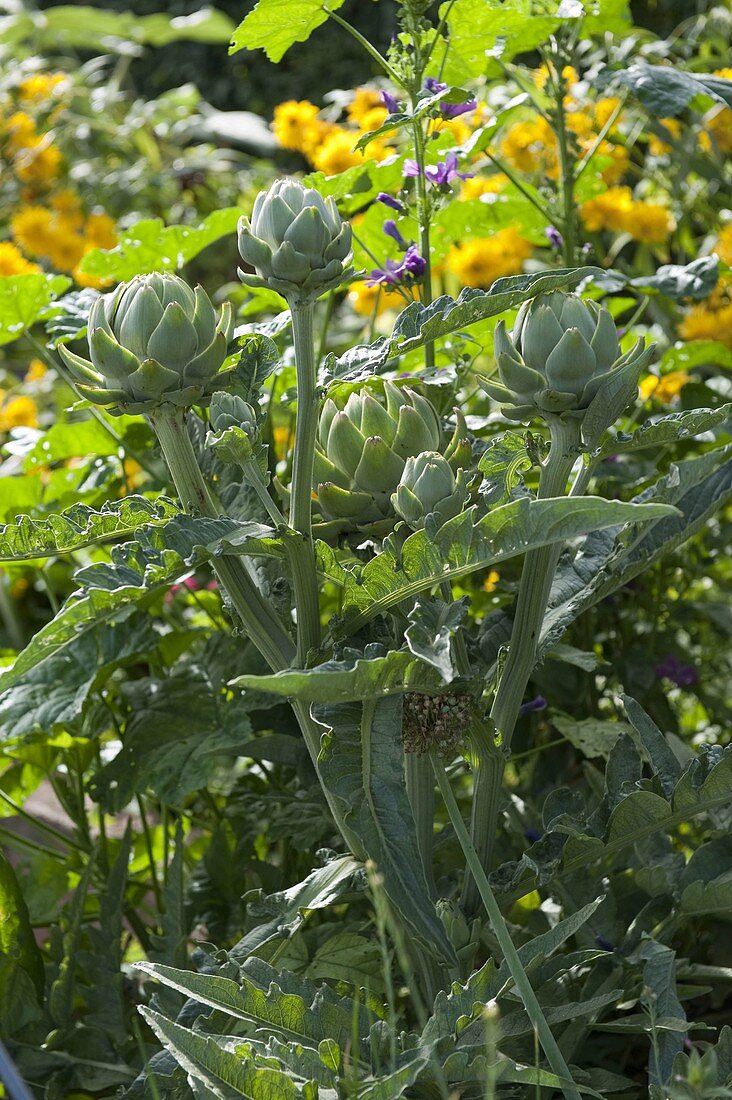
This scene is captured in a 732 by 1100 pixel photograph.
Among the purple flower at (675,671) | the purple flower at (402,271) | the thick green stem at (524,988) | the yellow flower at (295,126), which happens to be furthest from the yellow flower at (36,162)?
the thick green stem at (524,988)

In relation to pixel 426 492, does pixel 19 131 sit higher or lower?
lower

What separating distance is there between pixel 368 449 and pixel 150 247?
0.56 meters

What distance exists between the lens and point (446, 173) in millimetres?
1038

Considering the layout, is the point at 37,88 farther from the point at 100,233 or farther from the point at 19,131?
the point at 100,233

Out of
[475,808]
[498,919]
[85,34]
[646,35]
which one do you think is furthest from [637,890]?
[85,34]

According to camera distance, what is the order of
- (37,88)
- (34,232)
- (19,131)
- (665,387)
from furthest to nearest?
(37,88) → (19,131) → (34,232) → (665,387)

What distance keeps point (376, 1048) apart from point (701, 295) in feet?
2.56

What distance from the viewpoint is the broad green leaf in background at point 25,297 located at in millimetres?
1100

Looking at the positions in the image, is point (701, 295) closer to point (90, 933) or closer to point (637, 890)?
point (637, 890)

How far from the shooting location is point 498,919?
2.08 feet

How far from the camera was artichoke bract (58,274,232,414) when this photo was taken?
652mm

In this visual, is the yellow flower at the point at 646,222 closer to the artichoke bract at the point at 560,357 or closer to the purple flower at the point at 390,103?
the purple flower at the point at 390,103

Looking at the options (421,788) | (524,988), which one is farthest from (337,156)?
(524,988)

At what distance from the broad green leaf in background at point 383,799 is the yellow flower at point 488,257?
101 centimetres
